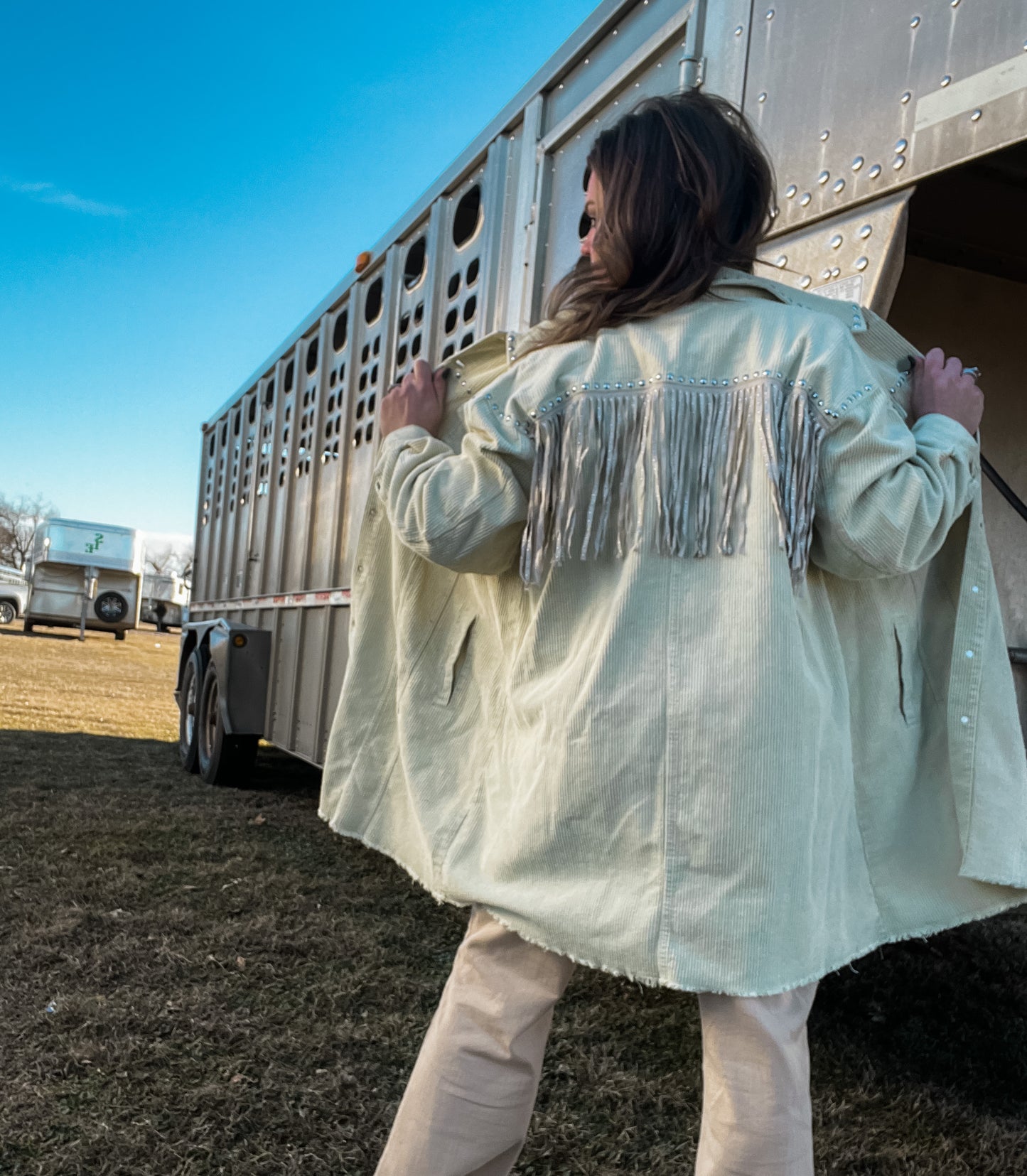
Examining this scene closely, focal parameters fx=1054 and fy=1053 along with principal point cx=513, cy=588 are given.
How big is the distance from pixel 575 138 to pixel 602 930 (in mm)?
2655

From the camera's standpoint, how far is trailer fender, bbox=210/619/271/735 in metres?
5.90

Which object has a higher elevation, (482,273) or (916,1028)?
(482,273)

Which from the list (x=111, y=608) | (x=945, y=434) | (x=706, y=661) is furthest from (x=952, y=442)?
(x=111, y=608)

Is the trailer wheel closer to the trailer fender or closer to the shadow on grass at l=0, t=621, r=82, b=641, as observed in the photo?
the trailer fender

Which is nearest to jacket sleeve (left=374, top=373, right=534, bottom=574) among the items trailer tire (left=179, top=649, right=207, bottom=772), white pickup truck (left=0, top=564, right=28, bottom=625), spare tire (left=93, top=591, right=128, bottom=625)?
trailer tire (left=179, top=649, right=207, bottom=772)

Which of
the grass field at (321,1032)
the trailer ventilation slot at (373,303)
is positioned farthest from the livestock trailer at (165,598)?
the grass field at (321,1032)

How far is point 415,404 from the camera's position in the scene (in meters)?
1.75

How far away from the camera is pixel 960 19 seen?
1979 millimetres

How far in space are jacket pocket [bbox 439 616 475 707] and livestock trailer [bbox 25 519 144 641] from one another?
2488 centimetres

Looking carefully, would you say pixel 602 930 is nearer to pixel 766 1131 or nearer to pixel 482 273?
pixel 766 1131

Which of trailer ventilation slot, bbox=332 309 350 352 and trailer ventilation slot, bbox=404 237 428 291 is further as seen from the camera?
trailer ventilation slot, bbox=332 309 350 352

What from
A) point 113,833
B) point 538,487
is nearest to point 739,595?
point 538,487

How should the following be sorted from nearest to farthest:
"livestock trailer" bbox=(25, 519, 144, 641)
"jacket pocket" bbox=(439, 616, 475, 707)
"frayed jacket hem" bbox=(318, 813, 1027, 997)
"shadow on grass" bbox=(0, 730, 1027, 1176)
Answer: "frayed jacket hem" bbox=(318, 813, 1027, 997) → "jacket pocket" bbox=(439, 616, 475, 707) → "shadow on grass" bbox=(0, 730, 1027, 1176) → "livestock trailer" bbox=(25, 519, 144, 641)

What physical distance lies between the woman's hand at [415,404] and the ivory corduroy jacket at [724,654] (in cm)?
9
